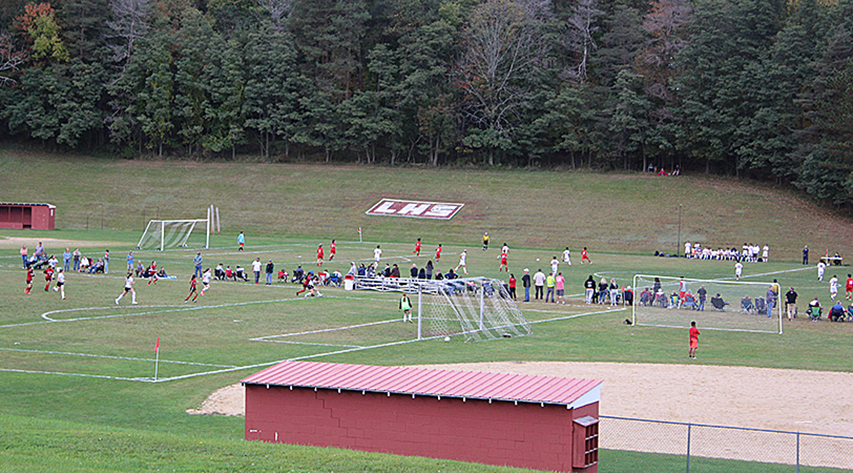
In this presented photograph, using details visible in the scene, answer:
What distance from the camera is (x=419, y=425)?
40.2 feet

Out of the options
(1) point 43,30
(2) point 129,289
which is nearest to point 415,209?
(2) point 129,289

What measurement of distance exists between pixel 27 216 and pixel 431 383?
205 feet

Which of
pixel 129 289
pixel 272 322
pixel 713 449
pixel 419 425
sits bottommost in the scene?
pixel 272 322

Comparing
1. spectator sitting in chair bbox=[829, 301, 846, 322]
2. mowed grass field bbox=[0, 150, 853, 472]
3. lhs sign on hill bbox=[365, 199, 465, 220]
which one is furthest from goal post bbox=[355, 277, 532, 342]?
lhs sign on hill bbox=[365, 199, 465, 220]

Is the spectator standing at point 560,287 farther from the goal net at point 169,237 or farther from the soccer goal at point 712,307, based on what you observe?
the goal net at point 169,237

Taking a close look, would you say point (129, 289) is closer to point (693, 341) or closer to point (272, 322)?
point (272, 322)

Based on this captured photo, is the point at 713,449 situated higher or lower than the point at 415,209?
lower

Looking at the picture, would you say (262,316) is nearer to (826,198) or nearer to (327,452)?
(327,452)

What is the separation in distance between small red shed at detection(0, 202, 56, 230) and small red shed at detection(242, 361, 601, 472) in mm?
59476

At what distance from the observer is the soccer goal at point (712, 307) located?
102 ft

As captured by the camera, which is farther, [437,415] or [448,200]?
[448,200]

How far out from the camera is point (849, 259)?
187 ft

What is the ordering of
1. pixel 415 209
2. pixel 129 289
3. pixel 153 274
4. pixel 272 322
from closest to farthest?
pixel 272 322 → pixel 129 289 → pixel 153 274 → pixel 415 209

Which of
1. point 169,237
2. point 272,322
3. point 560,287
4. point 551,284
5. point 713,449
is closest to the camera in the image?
point 713,449
